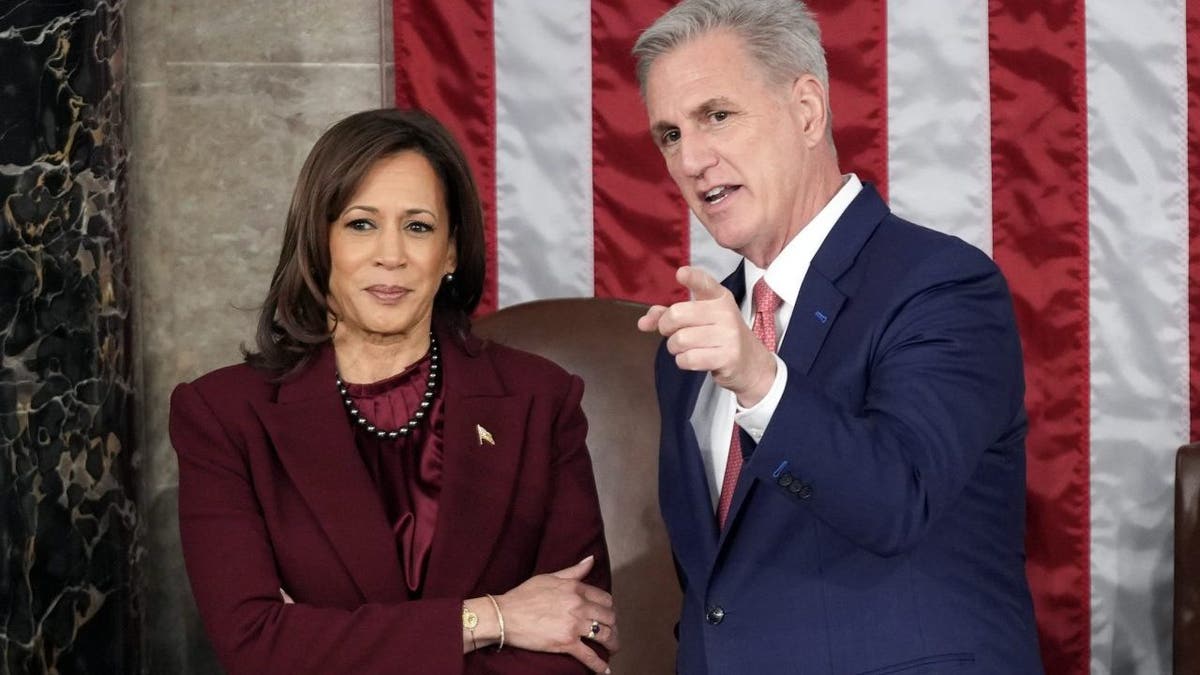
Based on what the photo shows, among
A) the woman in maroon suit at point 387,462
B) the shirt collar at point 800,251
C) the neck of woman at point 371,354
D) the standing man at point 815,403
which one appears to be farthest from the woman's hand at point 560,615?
the shirt collar at point 800,251

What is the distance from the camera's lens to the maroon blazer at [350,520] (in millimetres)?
2098

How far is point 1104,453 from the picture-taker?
3.28 m

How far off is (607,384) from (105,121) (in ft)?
3.96

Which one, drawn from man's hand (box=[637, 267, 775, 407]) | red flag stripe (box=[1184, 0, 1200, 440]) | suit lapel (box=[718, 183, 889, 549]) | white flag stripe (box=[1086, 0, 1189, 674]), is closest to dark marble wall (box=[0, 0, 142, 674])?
suit lapel (box=[718, 183, 889, 549])

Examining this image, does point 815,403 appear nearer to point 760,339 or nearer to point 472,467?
point 760,339

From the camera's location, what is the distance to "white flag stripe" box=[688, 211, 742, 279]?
3377mm

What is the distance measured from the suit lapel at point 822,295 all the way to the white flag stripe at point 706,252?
1.38 meters

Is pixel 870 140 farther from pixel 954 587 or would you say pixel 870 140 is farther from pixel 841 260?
pixel 954 587

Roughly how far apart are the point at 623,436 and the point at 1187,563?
3.88 feet

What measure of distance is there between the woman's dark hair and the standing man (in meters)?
0.44

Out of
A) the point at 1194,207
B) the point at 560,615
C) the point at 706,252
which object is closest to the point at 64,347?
the point at 560,615

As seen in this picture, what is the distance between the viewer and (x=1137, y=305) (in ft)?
10.7

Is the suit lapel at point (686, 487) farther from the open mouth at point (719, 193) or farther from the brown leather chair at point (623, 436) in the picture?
the brown leather chair at point (623, 436)

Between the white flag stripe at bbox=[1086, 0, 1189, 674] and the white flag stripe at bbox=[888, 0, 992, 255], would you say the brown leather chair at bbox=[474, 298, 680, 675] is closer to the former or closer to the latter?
the white flag stripe at bbox=[888, 0, 992, 255]
